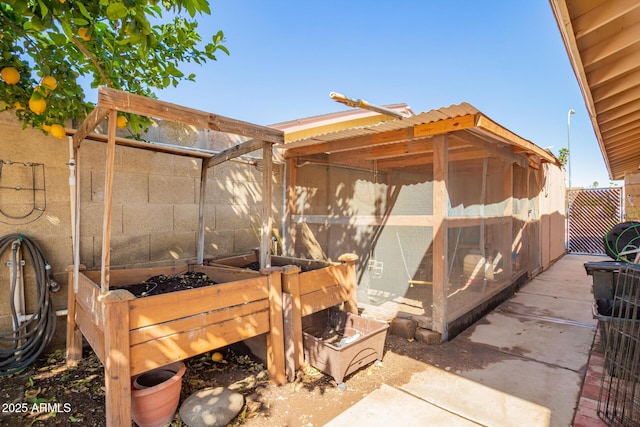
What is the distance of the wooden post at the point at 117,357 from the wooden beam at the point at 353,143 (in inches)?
110

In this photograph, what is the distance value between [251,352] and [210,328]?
0.95 m

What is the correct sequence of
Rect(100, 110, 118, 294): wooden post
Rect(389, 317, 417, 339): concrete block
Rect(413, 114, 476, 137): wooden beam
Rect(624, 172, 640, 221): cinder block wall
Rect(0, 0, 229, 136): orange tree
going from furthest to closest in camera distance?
Rect(624, 172, 640, 221): cinder block wall, Rect(389, 317, 417, 339): concrete block, Rect(413, 114, 476, 137): wooden beam, Rect(100, 110, 118, 294): wooden post, Rect(0, 0, 229, 136): orange tree

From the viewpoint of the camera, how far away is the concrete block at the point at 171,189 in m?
3.10

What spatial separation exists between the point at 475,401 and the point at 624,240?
145 inches

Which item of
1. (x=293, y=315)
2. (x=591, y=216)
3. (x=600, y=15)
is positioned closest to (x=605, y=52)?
(x=600, y=15)

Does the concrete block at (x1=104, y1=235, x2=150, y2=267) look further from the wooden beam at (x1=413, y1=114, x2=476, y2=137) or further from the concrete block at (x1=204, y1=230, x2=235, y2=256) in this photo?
the wooden beam at (x1=413, y1=114, x2=476, y2=137)

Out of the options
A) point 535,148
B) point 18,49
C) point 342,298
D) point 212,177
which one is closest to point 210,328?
point 342,298

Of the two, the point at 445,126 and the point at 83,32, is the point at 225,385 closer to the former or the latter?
the point at 83,32

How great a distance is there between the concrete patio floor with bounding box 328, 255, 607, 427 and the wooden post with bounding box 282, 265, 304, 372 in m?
0.61

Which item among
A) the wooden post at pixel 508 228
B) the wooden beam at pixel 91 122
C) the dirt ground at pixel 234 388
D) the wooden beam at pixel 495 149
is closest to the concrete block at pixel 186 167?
the wooden beam at pixel 91 122

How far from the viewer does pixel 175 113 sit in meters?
Answer: 1.84

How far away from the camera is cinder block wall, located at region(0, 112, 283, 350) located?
2.48 meters

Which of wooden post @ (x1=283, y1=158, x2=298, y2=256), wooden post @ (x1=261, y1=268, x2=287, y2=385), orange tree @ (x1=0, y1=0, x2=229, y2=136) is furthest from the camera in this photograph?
wooden post @ (x1=283, y1=158, x2=298, y2=256)

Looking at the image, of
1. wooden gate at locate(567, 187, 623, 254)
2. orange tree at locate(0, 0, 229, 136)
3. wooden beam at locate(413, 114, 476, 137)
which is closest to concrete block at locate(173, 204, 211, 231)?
orange tree at locate(0, 0, 229, 136)
